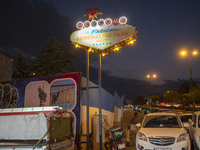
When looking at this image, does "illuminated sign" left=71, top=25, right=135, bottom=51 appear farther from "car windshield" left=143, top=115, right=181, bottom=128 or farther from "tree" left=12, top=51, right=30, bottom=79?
"tree" left=12, top=51, right=30, bottom=79

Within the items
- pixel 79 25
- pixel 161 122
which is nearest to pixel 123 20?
pixel 79 25

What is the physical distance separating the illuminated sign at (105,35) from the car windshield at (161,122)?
3.74m

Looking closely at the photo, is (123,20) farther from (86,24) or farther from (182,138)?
(182,138)

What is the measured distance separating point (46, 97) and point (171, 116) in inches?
241

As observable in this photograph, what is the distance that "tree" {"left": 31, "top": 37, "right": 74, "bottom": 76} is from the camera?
3300 centimetres

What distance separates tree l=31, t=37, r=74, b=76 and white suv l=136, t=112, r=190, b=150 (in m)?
26.5

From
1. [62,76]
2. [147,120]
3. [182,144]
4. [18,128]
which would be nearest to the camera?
[18,128]

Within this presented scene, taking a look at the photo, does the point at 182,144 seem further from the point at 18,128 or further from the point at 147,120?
the point at 18,128

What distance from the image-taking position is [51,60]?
3344cm

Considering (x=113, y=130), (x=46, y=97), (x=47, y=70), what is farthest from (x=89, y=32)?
(x=47, y=70)

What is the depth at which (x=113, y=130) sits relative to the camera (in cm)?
831

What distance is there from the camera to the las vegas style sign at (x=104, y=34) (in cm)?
910

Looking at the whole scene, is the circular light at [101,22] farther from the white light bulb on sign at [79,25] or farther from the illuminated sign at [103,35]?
the white light bulb on sign at [79,25]

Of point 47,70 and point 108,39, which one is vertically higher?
point 47,70
